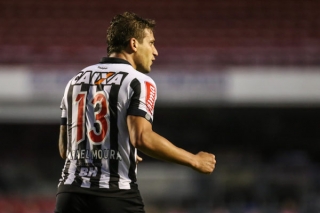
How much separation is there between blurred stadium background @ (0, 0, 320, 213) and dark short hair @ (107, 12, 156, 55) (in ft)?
19.1

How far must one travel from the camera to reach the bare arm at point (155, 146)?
113 inches

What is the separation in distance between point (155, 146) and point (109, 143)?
0.26 m

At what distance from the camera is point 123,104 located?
9.88ft

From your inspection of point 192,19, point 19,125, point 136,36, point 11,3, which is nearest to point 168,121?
point 192,19

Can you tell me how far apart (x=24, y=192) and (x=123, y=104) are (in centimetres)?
814

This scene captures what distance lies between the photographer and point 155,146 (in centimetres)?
287

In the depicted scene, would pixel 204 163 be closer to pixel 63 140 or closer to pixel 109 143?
pixel 109 143

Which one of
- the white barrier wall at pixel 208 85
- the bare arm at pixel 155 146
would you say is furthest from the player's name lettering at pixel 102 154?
the white barrier wall at pixel 208 85

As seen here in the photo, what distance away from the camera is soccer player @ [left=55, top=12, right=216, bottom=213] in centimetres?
293

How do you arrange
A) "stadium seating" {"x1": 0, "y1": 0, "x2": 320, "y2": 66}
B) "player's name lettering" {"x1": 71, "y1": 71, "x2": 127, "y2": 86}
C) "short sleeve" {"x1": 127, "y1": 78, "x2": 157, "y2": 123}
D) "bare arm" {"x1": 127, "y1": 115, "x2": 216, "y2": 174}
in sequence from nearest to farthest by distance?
"bare arm" {"x1": 127, "y1": 115, "x2": 216, "y2": 174}, "short sleeve" {"x1": 127, "y1": 78, "x2": 157, "y2": 123}, "player's name lettering" {"x1": 71, "y1": 71, "x2": 127, "y2": 86}, "stadium seating" {"x1": 0, "y1": 0, "x2": 320, "y2": 66}

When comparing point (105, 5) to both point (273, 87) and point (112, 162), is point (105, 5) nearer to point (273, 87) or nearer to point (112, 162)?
point (273, 87)

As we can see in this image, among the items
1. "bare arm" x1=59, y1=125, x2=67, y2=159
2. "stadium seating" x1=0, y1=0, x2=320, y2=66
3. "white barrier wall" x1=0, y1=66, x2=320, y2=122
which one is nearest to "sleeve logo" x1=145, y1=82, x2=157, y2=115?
"bare arm" x1=59, y1=125, x2=67, y2=159

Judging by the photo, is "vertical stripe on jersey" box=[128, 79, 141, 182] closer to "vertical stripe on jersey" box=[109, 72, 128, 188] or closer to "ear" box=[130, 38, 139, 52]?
"vertical stripe on jersey" box=[109, 72, 128, 188]

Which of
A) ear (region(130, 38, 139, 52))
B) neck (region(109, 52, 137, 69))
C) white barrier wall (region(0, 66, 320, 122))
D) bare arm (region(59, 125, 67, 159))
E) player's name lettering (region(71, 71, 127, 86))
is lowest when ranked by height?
bare arm (region(59, 125, 67, 159))
